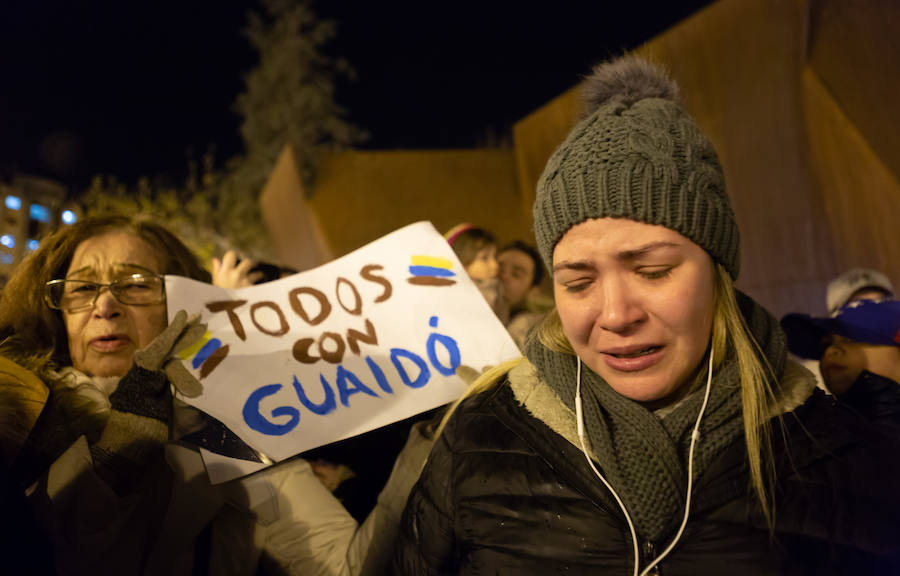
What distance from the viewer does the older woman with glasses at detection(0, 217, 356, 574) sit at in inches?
61.2

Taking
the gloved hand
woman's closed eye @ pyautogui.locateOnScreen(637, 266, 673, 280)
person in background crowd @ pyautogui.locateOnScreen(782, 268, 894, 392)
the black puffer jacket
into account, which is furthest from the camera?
person in background crowd @ pyautogui.locateOnScreen(782, 268, 894, 392)

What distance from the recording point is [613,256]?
139 centimetres

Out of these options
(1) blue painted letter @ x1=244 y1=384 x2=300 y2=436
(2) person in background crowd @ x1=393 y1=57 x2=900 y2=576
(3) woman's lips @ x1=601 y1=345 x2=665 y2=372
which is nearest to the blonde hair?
(2) person in background crowd @ x1=393 y1=57 x2=900 y2=576

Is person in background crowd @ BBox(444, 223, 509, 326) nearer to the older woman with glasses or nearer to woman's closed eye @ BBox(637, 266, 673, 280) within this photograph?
the older woman with glasses

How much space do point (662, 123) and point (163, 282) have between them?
163cm

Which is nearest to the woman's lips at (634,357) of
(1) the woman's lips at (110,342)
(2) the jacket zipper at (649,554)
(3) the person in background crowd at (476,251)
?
(2) the jacket zipper at (649,554)

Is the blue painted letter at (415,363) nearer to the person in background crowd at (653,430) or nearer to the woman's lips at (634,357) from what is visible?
the person in background crowd at (653,430)

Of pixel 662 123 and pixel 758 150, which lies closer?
pixel 662 123

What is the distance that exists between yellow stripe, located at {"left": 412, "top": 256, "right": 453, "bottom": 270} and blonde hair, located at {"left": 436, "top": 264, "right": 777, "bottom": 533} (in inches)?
30.9

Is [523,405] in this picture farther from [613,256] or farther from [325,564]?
[325,564]

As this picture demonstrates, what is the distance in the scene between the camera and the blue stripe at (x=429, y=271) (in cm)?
229

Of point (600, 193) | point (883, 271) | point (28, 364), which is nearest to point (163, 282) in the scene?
point (28, 364)

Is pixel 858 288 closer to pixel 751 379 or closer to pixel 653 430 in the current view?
pixel 751 379

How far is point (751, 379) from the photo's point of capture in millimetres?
1408
